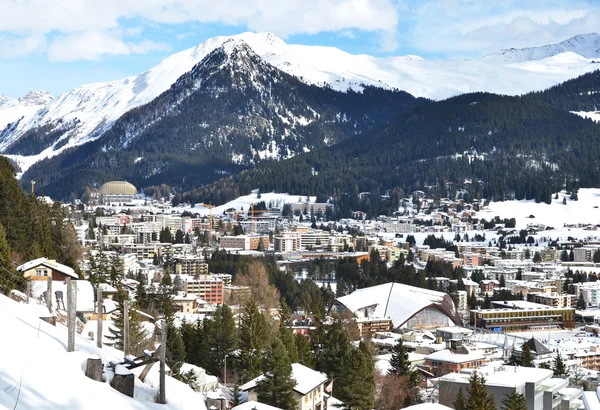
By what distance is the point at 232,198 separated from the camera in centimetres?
17588

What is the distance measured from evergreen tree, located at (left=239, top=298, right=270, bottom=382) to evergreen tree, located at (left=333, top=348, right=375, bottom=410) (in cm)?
272

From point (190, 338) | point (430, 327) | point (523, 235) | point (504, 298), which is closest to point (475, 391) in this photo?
point (190, 338)

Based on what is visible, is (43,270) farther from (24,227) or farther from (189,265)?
(189,265)

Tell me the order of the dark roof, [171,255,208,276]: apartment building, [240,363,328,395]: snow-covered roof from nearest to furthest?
1. [240,363,328,395]: snow-covered roof
2. the dark roof
3. [171,255,208,276]: apartment building

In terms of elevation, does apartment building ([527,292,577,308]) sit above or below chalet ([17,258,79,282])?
below

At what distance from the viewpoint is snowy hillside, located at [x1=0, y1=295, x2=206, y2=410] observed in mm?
10266

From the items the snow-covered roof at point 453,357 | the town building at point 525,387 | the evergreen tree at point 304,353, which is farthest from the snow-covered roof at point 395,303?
the evergreen tree at point 304,353

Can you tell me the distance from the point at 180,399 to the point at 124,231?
365 ft

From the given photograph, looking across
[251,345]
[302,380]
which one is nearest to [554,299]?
[251,345]

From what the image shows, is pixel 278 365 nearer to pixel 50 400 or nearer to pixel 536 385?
pixel 536 385

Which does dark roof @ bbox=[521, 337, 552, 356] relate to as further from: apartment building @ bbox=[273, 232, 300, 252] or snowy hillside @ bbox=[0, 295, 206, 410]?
apartment building @ bbox=[273, 232, 300, 252]

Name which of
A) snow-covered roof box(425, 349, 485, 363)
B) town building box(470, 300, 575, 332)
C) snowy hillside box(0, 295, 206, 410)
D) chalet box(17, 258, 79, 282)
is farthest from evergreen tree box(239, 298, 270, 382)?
town building box(470, 300, 575, 332)

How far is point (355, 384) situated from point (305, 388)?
9.64 feet

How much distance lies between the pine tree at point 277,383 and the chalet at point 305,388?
0.90 feet
